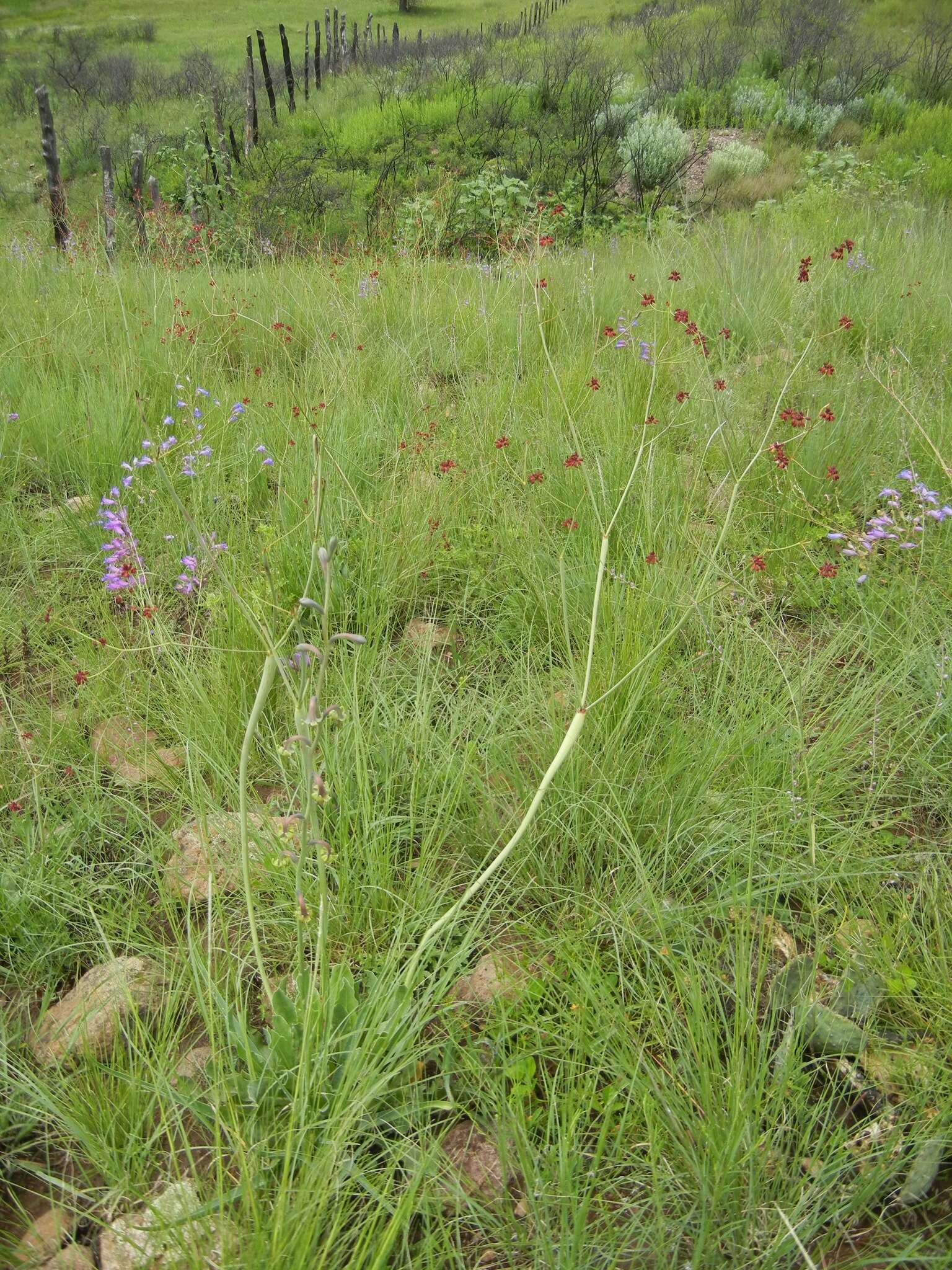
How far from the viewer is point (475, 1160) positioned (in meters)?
1.18

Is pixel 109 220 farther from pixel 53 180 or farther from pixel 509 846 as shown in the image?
pixel 509 846

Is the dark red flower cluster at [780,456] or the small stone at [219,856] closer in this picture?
the small stone at [219,856]

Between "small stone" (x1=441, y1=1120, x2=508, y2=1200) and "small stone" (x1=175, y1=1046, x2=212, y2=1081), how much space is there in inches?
15.5

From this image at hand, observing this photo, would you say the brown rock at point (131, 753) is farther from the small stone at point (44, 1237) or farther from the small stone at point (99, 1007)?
the small stone at point (44, 1237)

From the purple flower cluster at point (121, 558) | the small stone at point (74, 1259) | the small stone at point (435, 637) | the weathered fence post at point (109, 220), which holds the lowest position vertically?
the small stone at point (74, 1259)

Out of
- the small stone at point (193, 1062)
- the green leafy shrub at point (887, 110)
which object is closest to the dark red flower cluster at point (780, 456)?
A: the small stone at point (193, 1062)

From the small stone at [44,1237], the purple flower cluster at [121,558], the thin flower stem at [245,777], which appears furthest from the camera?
the purple flower cluster at [121,558]

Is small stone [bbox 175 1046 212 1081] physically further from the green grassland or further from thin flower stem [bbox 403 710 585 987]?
thin flower stem [bbox 403 710 585 987]

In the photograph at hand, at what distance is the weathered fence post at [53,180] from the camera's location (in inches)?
225

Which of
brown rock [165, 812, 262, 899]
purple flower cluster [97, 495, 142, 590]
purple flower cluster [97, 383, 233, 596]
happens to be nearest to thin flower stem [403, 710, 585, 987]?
brown rock [165, 812, 262, 899]

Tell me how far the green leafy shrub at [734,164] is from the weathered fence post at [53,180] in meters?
6.24

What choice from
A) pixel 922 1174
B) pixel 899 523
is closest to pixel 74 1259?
pixel 922 1174

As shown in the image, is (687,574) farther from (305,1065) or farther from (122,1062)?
(122,1062)

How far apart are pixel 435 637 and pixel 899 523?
1.43 metres
